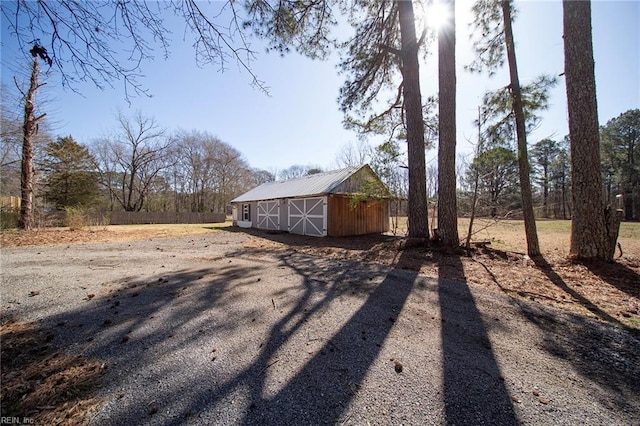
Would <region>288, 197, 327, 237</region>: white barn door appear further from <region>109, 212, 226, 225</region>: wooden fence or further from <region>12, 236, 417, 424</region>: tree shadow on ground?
<region>109, 212, 226, 225</region>: wooden fence

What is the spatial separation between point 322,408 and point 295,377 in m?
0.34

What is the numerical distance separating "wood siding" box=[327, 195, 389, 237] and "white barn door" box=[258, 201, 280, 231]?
4.63m

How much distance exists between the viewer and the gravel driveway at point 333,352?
4.85ft

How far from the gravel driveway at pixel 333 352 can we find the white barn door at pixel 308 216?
7.64m

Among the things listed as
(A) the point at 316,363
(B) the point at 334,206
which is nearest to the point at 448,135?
(B) the point at 334,206

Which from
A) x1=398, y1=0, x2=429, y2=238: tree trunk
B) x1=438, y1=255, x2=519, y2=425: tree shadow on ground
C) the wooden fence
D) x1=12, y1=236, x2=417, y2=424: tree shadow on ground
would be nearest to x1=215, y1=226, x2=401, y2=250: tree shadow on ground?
x1=398, y1=0, x2=429, y2=238: tree trunk

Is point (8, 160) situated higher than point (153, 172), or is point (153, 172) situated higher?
point (153, 172)

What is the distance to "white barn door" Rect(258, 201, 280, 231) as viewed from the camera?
14.9m

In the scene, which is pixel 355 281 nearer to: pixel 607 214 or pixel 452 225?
pixel 452 225

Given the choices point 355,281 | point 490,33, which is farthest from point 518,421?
point 490,33

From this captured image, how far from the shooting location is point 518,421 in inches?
55.2

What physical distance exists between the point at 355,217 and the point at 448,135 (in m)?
6.31

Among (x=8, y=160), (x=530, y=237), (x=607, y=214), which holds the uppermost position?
(x=8, y=160)

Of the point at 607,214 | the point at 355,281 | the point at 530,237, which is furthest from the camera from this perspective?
the point at 530,237
